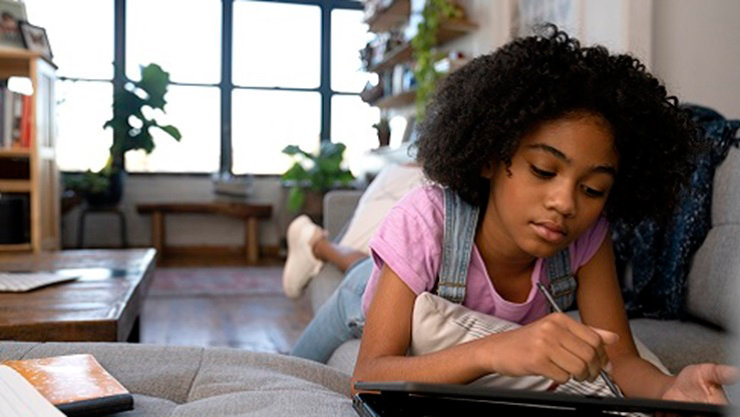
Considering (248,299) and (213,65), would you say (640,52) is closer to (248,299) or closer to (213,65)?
(248,299)

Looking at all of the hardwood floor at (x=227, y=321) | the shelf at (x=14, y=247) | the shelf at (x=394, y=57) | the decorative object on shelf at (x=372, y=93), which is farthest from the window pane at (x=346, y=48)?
the shelf at (x=14, y=247)

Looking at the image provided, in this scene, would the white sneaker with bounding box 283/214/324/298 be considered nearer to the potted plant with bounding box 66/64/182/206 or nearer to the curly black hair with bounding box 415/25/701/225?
the curly black hair with bounding box 415/25/701/225

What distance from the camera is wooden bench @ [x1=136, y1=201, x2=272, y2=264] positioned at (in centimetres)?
584

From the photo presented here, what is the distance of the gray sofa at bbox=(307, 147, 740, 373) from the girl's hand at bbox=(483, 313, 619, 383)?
23.8 inches

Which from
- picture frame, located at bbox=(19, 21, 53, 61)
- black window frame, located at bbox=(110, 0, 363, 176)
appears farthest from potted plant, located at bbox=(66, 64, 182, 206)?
picture frame, located at bbox=(19, 21, 53, 61)

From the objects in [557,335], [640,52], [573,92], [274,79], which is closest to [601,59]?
[573,92]

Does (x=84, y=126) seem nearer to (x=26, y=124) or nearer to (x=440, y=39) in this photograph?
(x=26, y=124)

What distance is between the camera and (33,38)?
3.19m

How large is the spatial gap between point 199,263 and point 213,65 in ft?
5.96

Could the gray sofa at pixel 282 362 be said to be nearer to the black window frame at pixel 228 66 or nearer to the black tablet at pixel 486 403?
the black tablet at pixel 486 403

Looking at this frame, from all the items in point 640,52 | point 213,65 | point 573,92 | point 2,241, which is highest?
point 213,65

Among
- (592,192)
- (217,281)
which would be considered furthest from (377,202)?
(217,281)

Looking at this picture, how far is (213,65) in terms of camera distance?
627cm

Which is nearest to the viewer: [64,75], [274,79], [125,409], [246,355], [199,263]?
[125,409]
